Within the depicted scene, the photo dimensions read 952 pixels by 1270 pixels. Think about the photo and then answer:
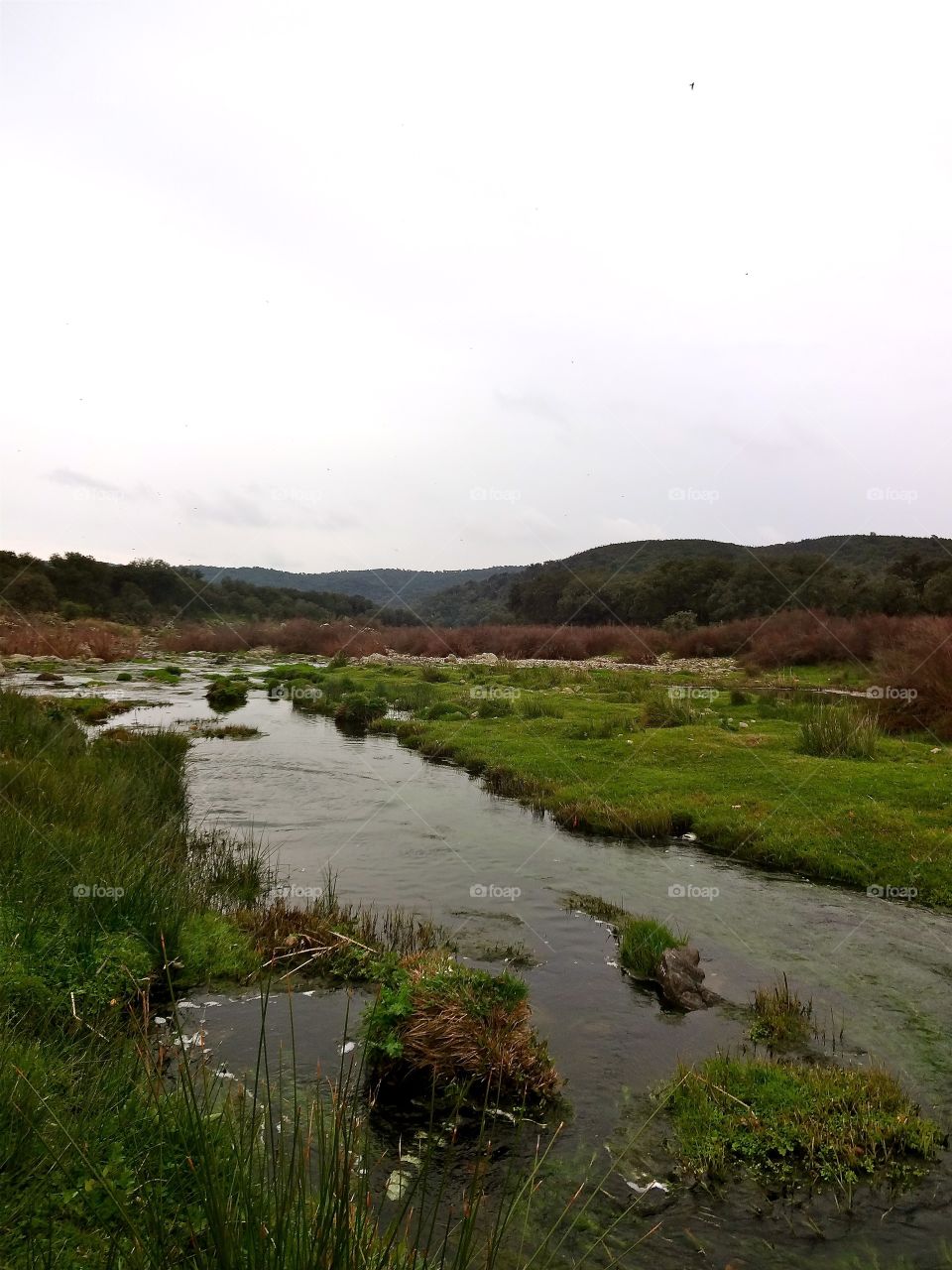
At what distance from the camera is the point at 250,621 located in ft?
306

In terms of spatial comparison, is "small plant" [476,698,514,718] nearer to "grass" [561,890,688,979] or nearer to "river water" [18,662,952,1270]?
"river water" [18,662,952,1270]

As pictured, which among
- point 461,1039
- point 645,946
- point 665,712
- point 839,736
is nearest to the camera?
point 461,1039

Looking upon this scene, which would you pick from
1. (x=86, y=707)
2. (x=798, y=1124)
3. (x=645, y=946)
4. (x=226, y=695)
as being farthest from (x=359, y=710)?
(x=798, y=1124)

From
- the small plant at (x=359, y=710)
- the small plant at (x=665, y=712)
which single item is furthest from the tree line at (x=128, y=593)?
the small plant at (x=665, y=712)

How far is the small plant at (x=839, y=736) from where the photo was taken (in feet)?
64.0

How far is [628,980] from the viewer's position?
31.0ft

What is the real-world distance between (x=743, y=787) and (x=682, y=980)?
29.7 feet

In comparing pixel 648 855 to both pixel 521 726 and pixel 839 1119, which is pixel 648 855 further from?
pixel 521 726

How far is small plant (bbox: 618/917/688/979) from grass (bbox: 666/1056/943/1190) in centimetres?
220

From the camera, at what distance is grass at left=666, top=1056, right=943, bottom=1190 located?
6172mm

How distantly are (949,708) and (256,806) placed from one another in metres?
17.9

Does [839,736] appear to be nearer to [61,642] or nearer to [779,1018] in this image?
[779,1018]

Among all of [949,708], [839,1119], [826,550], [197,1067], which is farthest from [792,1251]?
[826,550]

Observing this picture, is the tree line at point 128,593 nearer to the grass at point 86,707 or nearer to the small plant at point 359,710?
the grass at point 86,707
